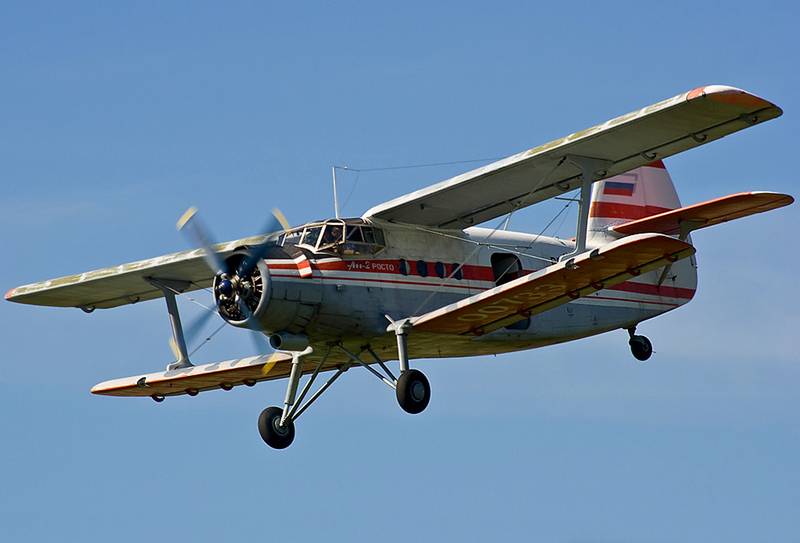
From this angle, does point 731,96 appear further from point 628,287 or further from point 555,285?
point 628,287

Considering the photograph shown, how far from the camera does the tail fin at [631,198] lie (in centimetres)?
2936

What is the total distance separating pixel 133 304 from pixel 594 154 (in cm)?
1075

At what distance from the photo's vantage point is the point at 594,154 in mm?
24000

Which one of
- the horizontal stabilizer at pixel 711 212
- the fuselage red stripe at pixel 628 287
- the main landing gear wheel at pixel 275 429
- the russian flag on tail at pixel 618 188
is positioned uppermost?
the russian flag on tail at pixel 618 188

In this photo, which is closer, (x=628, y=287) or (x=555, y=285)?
(x=555, y=285)

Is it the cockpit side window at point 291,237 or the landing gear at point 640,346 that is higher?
the cockpit side window at point 291,237

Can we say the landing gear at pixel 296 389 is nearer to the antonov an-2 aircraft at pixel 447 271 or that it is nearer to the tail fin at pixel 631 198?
the antonov an-2 aircraft at pixel 447 271

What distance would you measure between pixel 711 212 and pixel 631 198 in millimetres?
3944

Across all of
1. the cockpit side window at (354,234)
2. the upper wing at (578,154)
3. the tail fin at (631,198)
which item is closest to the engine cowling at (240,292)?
the cockpit side window at (354,234)

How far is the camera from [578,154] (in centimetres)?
2394

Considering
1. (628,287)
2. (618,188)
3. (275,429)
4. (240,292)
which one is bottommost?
(275,429)

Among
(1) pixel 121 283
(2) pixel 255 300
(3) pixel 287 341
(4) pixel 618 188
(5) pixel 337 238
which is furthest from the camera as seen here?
(4) pixel 618 188

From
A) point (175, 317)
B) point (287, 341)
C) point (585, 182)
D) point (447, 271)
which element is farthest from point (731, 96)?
point (175, 317)

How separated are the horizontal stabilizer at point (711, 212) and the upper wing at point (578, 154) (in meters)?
1.81
